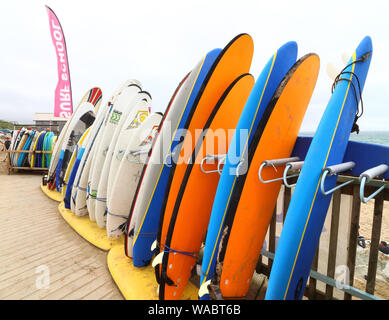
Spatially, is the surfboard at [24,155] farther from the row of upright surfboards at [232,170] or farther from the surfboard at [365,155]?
the surfboard at [365,155]

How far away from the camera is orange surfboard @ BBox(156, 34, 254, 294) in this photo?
1.55 meters

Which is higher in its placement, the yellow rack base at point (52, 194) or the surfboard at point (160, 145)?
the surfboard at point (160, 145)

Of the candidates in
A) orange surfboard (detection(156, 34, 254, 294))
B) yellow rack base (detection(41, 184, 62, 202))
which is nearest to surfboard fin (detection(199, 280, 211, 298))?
orange surfboard (detection(156, 34, 254, 294))

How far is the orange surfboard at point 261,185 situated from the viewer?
46.6 inches

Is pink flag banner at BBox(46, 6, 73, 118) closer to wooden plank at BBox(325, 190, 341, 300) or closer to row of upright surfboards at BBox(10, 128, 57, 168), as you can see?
row of upright surfboards at BBox(10, 128, 57, 168)

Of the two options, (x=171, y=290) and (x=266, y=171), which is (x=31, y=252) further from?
(x=266, y=171)

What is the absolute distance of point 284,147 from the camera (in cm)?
135

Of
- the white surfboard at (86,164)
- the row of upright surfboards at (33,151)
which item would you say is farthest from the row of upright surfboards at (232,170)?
the row of upright surfboards at (33,151)

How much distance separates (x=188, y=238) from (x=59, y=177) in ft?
11.3

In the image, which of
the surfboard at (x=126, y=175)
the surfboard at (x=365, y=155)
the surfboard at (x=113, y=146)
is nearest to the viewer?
the surfboard at (x=365, y=155)

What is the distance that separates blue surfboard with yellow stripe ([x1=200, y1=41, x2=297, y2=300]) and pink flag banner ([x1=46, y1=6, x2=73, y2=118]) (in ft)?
34.1

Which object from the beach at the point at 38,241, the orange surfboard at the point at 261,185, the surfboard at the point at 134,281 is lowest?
the beach at the point at 38,241

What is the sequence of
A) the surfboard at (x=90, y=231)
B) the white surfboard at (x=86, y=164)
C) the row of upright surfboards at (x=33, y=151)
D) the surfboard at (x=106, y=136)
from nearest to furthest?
the surfboard at (x=90, y=231) < the surfboard at (x=106, y=136) < the white surfboard at (x=86, y=164) < the row of upright surfboards at (x=33, y=151)
